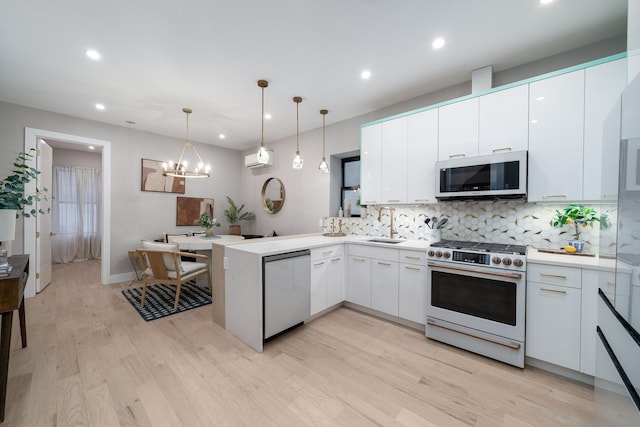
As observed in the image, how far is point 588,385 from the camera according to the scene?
5.98ft

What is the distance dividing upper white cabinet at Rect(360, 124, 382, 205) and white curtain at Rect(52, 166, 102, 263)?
22.2 ft

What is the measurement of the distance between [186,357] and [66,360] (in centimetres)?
98

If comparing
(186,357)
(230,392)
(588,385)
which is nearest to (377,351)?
(230,392)

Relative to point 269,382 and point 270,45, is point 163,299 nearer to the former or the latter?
point 269,382

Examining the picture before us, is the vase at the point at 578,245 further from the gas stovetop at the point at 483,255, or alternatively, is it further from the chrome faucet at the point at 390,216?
the chrome faucet at the point at 390,216

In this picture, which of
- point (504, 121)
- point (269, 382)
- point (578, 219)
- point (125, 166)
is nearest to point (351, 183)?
point (504, 121)

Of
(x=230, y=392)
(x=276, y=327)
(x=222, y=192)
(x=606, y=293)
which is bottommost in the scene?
(x=230, y=392)

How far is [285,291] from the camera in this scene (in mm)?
2391

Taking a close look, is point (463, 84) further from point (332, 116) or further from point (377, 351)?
point (377, 351)

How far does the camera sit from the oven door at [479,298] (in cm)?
200

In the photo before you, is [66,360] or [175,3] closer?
[175,3]

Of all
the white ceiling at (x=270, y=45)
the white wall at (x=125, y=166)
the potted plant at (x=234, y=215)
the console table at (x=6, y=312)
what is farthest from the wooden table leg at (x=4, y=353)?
the potted plant at (x=234, y=215)

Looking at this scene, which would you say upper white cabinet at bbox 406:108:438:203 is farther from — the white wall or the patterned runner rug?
the white wall

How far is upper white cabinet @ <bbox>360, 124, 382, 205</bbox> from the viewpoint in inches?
127
